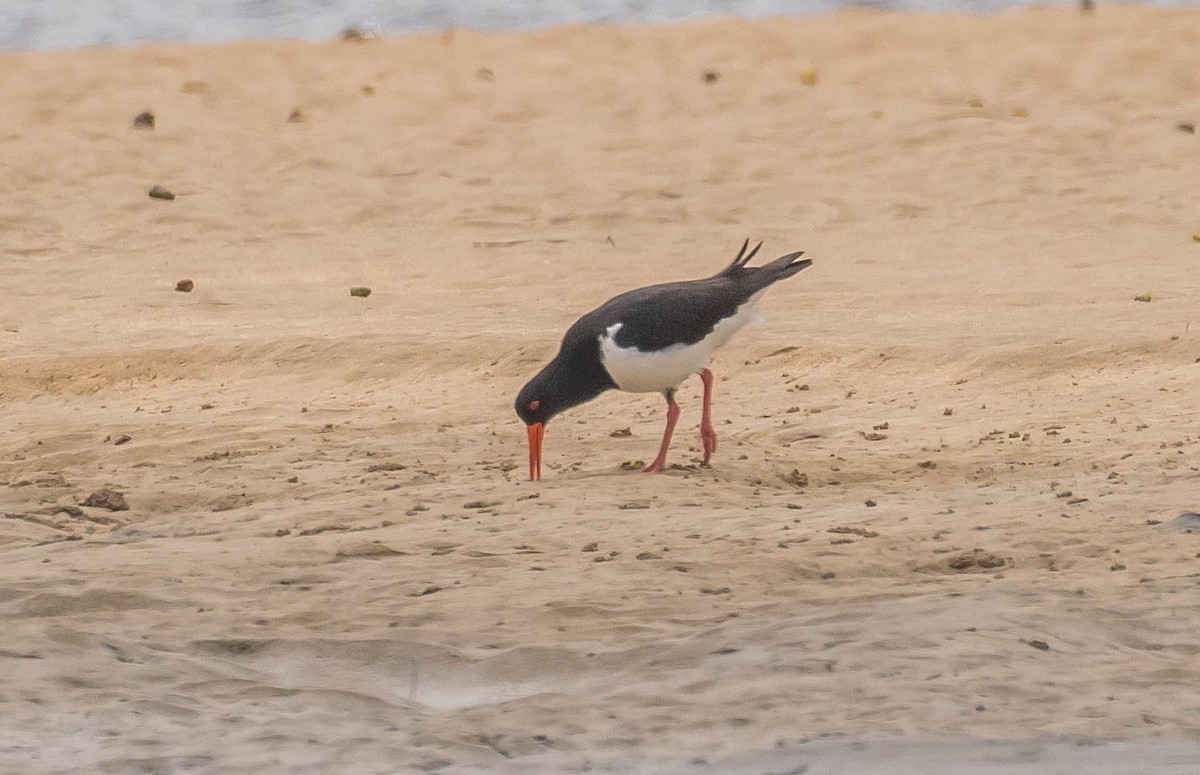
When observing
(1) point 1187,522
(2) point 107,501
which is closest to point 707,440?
(1) point 1187,522

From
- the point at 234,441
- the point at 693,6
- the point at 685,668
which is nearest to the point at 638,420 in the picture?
the point at 234,441

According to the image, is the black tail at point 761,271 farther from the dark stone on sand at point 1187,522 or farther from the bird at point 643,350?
the dark stone on sand at point 1187,522

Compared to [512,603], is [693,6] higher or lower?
higher

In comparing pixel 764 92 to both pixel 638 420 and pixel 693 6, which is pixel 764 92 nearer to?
pixel 693 6

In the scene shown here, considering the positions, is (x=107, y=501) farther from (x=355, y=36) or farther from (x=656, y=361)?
(x=355, y=36)

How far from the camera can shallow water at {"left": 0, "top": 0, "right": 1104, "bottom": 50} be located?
20750 millimetres

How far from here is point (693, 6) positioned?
21.7m

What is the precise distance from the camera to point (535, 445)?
7.15 m

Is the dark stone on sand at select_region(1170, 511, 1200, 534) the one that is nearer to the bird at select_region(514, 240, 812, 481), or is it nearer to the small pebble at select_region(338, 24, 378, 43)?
the bird at select_region(514, 240, 812, 481)

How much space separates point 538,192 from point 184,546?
798 cm

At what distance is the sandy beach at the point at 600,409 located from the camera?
4.47 m

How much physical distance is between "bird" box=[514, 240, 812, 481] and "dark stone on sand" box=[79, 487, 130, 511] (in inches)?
58.4

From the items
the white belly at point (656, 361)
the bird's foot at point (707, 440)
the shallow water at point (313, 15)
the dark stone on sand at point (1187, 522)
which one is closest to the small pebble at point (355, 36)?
the shallow water at point (313, 15)

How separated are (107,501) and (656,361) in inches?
81.5
